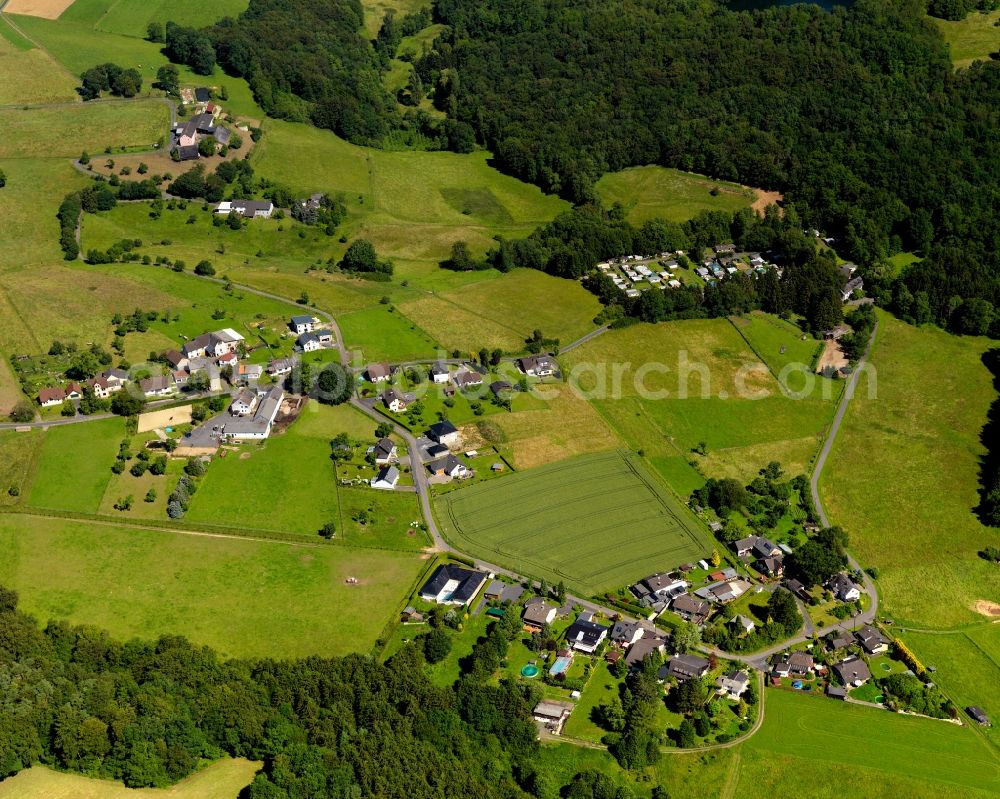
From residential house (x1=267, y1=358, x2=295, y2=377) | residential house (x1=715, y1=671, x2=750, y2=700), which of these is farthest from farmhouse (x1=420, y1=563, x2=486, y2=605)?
residential house (x1=267, y1=358, x2=295, y2=377)

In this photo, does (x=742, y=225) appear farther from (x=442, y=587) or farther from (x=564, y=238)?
(x=442, y=587)

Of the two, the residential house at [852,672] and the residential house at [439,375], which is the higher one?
the residential house at [439,375]

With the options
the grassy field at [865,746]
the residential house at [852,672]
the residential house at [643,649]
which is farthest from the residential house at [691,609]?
the residential house at [852,672]

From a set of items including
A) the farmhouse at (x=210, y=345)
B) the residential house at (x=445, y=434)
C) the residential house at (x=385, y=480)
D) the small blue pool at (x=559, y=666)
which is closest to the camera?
the small blue pool at (x=559, y=666)

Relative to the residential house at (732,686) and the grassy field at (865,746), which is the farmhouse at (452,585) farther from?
the grassy field at (865,746)

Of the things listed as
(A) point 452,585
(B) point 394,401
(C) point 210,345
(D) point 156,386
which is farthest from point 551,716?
(C) point 210,345
